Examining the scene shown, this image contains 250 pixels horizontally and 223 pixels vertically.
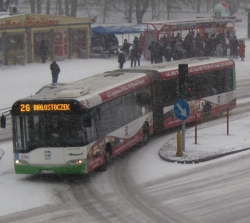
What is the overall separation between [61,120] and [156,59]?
85.1ft

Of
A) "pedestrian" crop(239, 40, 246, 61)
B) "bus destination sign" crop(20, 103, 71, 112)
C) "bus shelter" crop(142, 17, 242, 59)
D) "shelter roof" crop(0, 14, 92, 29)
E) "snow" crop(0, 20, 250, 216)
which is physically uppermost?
"shelter roof" crop(0, 14, 92, 29)

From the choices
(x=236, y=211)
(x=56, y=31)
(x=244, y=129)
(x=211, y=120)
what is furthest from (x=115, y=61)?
(x=236, y=211)

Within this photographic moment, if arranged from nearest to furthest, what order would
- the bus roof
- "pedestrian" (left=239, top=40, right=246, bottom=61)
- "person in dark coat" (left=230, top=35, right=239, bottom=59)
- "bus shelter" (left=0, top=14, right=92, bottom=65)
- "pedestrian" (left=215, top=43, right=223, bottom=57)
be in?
the bus roof < "bus shelter" (left=0, top=14, right=92, bottom=65) < "pedestrian" (left=215, top=43, right=223, bottom=57) < "person in dark coat" (left=230, top=35, right=239, bottom=59) < "pedestrian" (left=239, top=40, right=246, bottom=61)

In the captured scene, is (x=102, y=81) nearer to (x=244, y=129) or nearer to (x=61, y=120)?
(x=61, y=120)

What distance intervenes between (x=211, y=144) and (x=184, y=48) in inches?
952

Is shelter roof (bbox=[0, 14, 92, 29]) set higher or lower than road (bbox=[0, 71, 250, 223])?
higher

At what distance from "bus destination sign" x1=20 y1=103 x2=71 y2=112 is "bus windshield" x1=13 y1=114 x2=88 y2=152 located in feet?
0.49

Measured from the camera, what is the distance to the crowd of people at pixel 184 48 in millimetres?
42750

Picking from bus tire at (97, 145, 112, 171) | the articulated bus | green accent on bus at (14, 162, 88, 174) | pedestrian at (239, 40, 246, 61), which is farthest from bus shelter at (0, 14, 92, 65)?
green accent on bus at (14, 162, 88, 174)

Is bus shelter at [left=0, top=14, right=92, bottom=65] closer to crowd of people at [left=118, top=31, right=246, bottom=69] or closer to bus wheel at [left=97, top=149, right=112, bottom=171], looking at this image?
crowd of people at [left=118, top=31, right=246, bottom=69]

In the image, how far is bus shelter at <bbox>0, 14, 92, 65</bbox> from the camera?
43.0 metres

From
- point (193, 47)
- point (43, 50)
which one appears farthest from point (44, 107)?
point (193, 47)

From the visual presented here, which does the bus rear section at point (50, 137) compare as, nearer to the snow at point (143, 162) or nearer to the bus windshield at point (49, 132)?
the bus windshield at point (49, 132)

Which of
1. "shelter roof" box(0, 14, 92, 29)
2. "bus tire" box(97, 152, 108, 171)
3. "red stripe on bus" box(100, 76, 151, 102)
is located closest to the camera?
"bus tire" box(97, 152, 108, 171)
